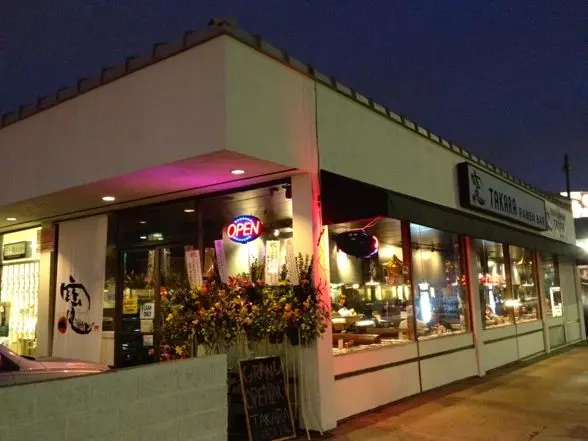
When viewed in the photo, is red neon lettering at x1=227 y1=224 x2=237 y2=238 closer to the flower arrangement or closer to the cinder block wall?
the flower arrangement

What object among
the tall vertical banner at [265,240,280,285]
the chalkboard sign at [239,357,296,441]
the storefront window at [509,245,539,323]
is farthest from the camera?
the storefront window at [509,245,539,323]

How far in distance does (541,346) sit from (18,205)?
13.1 metres

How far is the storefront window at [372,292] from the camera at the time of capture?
26.8 feet

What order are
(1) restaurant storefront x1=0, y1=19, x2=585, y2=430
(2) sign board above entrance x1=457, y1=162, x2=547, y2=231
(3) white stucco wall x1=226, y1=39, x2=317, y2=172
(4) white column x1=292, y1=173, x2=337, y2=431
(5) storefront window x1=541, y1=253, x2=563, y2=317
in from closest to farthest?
1. (3) white stucco wall x1=226, y1=39, x2=317, y2=172
2. (1) restaurant storefront x1=0, y1=19, x2=585, y2=430
3. (4) white column x1=292, y1=173, x2=337, y2=431
4. (2) sign board above entrance x1=457, y1=162, x2=547, y2=231
5. (5) storefront window x1=541, y1=253, x2=563, y2=317

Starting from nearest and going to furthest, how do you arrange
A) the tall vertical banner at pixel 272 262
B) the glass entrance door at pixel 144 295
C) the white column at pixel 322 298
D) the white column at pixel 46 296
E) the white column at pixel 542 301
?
1. the white column at pixel 322 298
2. the tall vertical banner at pixel 272 262
3. the glass entrance door at pixel 144 295
4. the white column at pixel 46 296
5. the white column at pixel 542 301

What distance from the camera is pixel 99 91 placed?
7.56 metres

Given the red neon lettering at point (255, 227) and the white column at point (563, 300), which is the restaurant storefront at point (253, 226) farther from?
the white column at point (563, 300)

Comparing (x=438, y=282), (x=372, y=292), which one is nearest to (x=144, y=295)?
(x=372, y=292)

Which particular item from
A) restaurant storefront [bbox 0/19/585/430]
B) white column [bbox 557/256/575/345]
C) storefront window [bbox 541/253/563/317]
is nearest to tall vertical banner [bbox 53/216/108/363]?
restaurant storefront [bbox 0/19/585/430]

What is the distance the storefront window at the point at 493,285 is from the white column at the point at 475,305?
16.4 inches

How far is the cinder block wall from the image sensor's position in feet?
11.6

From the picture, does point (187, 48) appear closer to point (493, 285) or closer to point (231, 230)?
point (231, 230)

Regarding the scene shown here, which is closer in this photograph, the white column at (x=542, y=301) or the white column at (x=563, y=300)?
the white column at (x=542, y=301)

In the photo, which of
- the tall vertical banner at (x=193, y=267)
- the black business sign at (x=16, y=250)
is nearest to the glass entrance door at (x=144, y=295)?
the tall vertical banner at (x=193, y=267)
